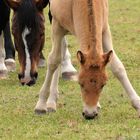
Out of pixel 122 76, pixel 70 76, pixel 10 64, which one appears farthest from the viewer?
pixel 10 64

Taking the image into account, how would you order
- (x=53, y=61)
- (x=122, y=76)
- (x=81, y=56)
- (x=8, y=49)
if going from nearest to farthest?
(x=81, y=56) → (x=122, y=76) → (x=53, y=61) → (x=8, y=49)

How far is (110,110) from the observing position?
7.42m

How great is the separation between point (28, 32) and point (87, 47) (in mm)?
1618

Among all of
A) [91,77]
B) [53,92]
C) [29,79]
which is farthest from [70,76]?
[91,77]

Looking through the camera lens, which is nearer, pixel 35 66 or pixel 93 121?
pixel 93 121

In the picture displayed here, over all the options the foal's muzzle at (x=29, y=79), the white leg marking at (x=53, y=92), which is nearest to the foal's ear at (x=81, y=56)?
the white leg marking at (x=53, y=92)

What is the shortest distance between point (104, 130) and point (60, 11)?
148 centimetres

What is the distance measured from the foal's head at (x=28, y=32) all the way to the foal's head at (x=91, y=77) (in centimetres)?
173

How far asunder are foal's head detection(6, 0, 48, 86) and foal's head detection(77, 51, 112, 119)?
173 centimetres

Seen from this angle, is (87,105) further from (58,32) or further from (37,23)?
(37,23)

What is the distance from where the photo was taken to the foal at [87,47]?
20.5ft

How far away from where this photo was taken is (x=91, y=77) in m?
6.25

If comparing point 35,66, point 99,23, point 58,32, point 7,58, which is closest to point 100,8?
point 99,23

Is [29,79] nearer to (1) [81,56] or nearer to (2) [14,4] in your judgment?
(2) [14,4]
